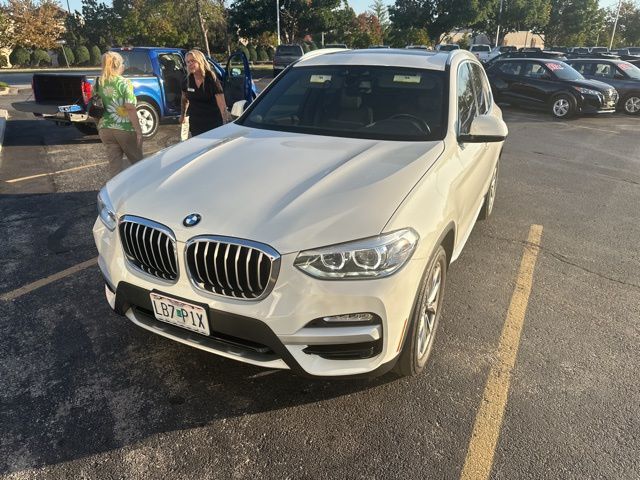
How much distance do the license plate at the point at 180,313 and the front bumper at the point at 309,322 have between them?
0.11ft

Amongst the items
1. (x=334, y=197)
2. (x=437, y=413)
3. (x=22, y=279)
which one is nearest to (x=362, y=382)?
(x=437, y=413)

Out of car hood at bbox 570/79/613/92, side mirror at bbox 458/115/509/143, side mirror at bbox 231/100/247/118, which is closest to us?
side mirror at bbox 458/115/509/143

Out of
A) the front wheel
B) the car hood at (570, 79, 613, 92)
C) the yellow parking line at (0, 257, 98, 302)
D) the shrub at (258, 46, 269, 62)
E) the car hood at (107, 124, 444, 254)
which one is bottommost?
the shrub at (258, 46, 269, 62)

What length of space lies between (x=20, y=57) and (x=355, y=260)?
45833 millimetres

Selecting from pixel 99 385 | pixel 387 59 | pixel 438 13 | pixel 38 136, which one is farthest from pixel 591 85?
pixel 438 13

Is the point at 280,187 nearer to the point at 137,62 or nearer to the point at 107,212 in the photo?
the point at 107,212

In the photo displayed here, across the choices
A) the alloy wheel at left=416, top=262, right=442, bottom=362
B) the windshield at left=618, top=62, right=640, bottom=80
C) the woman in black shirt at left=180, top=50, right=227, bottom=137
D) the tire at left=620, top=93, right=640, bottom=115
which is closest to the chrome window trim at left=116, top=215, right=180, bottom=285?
the alloy wheel at left=416, top=262, right=442, bottom=362

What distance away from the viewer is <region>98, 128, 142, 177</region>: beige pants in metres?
5.32

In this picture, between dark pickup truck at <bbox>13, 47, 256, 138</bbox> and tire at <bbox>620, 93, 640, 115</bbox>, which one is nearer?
dark pickup truck at <bbox>13, 47, 256, 138</bbox>

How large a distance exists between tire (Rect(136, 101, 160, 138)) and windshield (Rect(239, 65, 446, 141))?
6372 millimetres

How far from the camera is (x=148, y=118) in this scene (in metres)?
9.86

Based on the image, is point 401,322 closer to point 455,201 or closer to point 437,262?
point 437,262

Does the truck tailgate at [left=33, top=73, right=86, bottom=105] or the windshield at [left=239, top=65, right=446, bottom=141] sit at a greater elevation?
the windshield at [left=239, top=65, right=446, bottom=141]

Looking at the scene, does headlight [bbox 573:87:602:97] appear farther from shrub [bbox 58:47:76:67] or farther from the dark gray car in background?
shrub [bbox 58:47:76:67]
